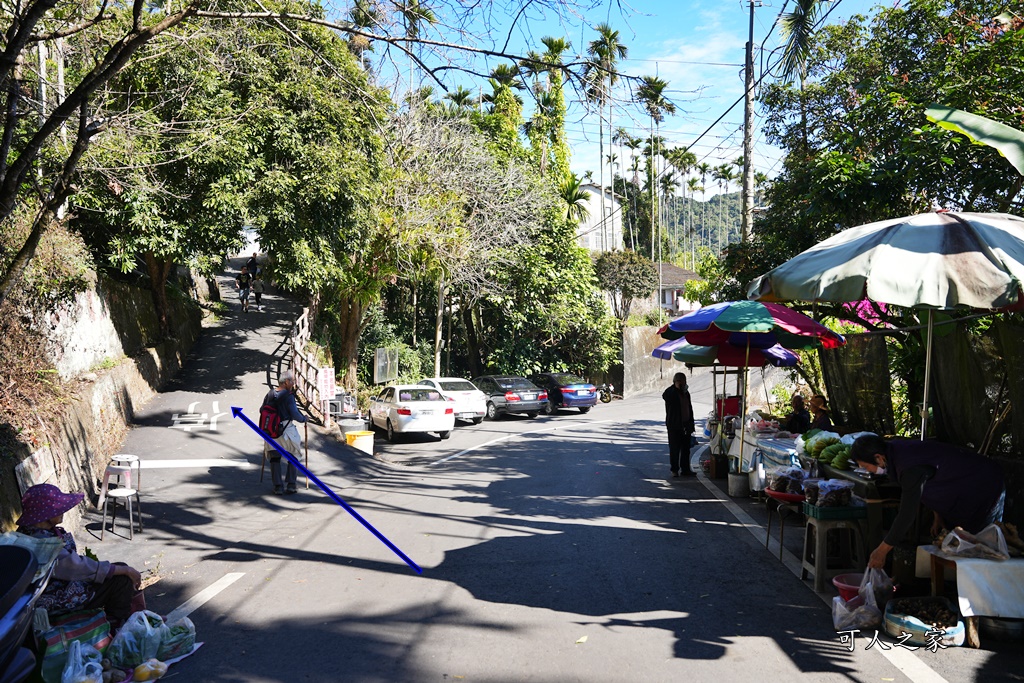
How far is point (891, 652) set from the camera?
5.23 m

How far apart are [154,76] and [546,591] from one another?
46.3 ft

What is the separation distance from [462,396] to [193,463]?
10.6 metres

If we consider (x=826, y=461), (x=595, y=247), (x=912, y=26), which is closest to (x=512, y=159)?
(x=912, y=26)

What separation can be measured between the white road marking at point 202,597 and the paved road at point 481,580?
36 millimetres

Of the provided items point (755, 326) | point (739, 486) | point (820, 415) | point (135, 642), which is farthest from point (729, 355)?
point (135, 642)

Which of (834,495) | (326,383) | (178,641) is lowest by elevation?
(178,641)

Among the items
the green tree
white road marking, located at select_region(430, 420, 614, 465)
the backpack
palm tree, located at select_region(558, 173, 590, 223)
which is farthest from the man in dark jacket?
the green tree

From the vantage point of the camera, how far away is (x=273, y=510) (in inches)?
416

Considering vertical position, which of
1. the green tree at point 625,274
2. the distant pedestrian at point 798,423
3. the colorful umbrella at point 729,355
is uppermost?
the green tree at point 625,274

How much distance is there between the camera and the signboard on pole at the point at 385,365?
2664 centimetres

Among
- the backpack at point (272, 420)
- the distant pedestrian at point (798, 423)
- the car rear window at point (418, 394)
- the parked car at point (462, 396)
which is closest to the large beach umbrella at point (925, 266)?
the distant pedestrian at point (798, 423)

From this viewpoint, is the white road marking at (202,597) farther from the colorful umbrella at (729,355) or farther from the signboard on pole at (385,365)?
the signboard on pole at (385,365)

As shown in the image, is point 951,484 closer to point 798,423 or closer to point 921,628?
point 921,628

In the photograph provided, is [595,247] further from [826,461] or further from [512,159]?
[826,461]
